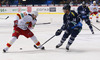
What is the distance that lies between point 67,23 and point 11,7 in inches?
592

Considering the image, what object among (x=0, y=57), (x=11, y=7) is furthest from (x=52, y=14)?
(x=0, y=57)

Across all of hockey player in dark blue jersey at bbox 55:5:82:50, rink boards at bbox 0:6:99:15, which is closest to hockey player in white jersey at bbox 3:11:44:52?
hockey player in dark blue jersey at bbox 55:5:82:50

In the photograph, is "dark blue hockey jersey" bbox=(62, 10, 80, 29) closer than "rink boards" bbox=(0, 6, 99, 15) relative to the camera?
Yes

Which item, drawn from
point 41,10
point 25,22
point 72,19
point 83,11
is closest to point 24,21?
point 25,22

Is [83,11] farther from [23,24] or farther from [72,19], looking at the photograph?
[23,24]

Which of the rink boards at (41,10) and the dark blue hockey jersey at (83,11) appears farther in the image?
the rink boards at (41,10)

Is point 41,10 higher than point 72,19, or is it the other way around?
point 72,19

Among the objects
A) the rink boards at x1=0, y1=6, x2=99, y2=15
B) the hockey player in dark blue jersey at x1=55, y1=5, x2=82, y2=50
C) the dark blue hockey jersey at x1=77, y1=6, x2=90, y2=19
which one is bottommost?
the rink boards at x1=0, y1=6, x2=99, y2=15

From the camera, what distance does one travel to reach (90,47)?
6082 mm

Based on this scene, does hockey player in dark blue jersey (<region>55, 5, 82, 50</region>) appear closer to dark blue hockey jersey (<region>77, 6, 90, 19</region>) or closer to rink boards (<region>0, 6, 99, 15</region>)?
dark blue hockey jersey (<region>77, 6, 90, 19</region>)

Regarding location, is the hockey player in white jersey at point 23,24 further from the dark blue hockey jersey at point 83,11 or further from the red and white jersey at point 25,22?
the dark blue hockey jersey at point 83,11

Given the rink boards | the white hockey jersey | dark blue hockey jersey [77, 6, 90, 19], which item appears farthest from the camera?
the rink boards

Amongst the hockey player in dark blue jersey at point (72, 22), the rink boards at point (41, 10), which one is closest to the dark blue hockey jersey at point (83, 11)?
the hockey player in dark blue jersey at point (72, 22)

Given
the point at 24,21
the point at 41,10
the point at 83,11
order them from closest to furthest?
1. the point at 24,21
2. the point at 83,11
3. the point at 41,10
